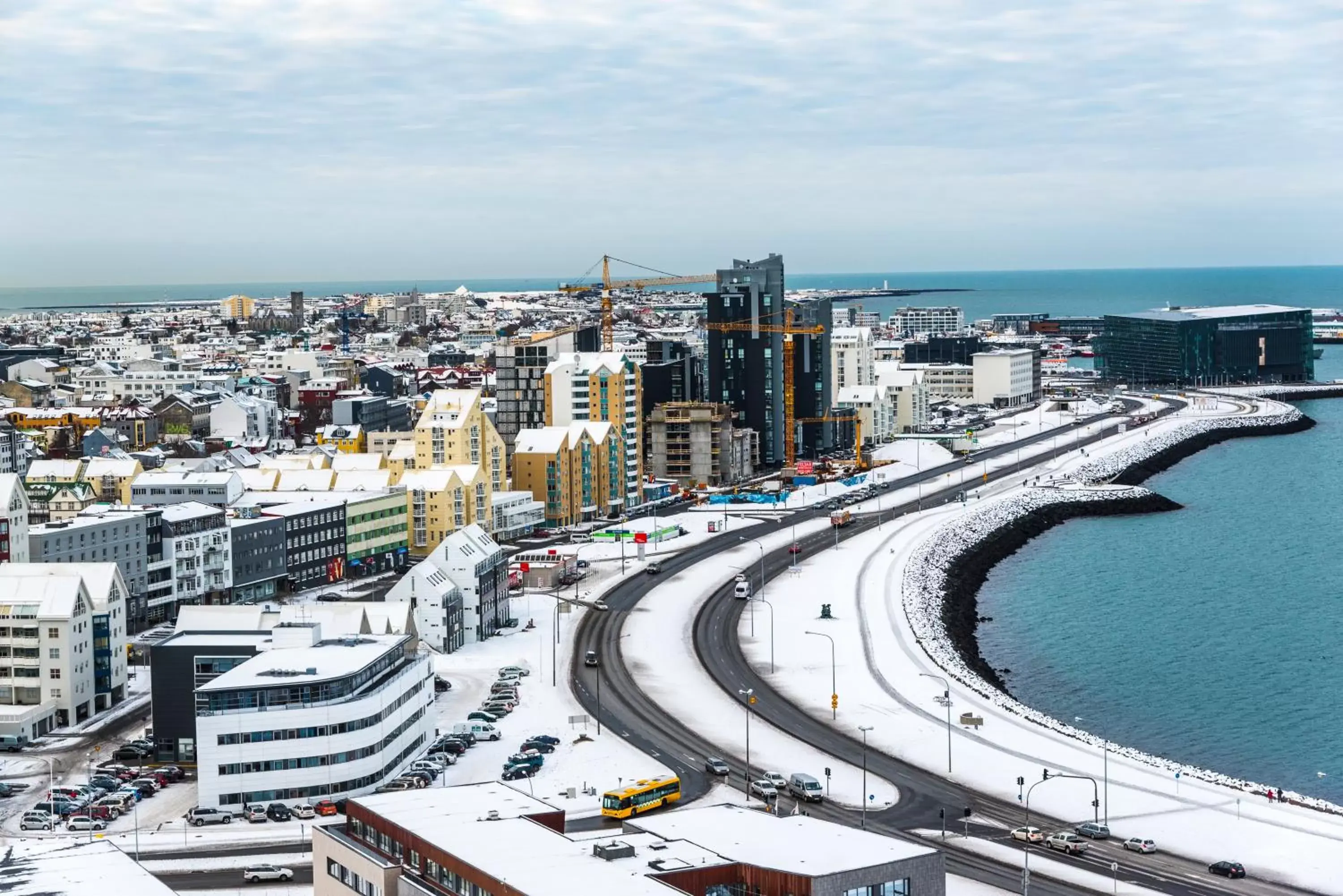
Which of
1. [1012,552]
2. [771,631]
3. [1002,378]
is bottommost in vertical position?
[1012,552]

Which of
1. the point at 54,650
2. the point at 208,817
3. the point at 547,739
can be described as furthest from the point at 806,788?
the point at 54,650

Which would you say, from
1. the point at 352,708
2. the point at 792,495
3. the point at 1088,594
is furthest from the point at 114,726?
the point at 792,495

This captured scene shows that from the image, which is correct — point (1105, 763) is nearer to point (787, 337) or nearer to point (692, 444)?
point (692, 444)

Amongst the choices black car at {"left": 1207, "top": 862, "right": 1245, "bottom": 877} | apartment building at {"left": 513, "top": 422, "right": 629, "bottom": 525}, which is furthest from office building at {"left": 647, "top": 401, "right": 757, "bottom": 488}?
black car at {"left": 1207, "top": 862, "right": 1245, "bottom": 877}

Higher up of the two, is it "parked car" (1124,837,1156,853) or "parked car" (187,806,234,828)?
"parked car" (1124,837,1156,853)

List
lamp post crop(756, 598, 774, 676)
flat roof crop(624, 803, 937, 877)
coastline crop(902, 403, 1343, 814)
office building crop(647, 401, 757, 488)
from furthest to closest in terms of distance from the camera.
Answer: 1. office building crop(647, 401, 757, 488)
2. lamp post crop(756, 598, 774, 676)
3. coastline crop(902, 403, 1343, 814)
4. flat roof crop(624, 803, 937, 877)

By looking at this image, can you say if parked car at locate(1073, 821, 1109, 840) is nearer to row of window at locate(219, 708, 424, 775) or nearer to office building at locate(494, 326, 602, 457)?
row of window at locate(219, 708, 424, 775)

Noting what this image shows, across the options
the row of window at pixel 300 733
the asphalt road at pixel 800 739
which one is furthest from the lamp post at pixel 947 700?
the row of window at pixel 300 733
